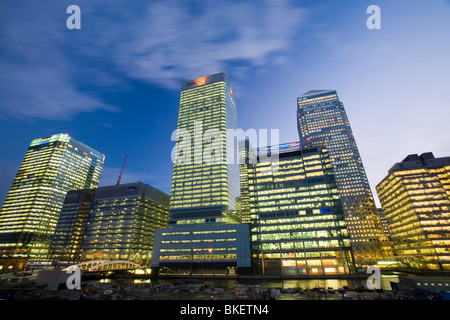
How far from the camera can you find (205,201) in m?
156

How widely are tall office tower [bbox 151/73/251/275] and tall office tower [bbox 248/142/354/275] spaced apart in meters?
11.9

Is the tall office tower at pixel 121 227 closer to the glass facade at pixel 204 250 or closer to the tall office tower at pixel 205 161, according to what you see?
the tall office tower at pixel 205 161

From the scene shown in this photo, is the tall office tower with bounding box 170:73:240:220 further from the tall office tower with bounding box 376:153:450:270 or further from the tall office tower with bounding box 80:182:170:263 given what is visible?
the tall office tower with bounding box 376:153:450:270

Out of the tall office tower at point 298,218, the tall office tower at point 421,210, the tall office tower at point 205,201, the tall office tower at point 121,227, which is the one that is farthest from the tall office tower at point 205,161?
the tall office tower at point 421,210

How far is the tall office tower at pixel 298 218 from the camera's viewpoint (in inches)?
4215

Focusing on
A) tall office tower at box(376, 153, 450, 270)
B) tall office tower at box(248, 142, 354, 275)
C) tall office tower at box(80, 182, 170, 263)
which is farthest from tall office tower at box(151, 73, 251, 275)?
tall office tower at box(376, 153, 450, 270)

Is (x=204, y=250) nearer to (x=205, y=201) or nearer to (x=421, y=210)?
(x=205, y=201)

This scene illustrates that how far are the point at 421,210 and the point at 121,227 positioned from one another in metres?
214

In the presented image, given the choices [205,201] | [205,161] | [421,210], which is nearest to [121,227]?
[205,201]

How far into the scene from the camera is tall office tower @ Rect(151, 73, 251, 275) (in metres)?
121

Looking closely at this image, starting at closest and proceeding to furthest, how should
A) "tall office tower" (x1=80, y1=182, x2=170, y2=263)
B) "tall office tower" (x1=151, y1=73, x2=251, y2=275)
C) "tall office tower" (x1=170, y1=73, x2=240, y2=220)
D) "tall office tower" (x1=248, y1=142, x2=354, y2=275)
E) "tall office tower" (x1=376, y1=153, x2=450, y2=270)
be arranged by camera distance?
"tall office tower" (x1=248, y1=142, x2=354, y2=275) → "tall office tower" (x1=376, y1=153, x2=450, y2=270) → "tall office tower" (x1=151, y1=73, x2=251, y2=275) → "tall office tower" (x1=170, y1=73, x2=240, y2=220) → "tall office tower" (x1=80, y1=182, x2=170, y2=263)

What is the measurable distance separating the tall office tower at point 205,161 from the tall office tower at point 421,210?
378ft
